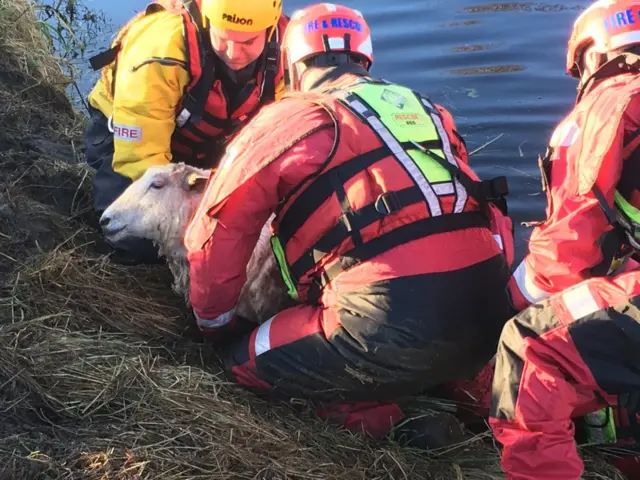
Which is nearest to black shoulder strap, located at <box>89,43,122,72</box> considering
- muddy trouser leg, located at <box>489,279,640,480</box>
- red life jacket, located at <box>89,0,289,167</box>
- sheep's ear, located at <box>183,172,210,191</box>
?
red life jacket, located at <box>89,0,289,167</box>

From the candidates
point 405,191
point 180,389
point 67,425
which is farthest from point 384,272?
point 67,425

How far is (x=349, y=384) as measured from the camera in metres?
3.65

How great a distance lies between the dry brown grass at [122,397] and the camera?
3117mm

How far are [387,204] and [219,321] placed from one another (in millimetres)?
1262

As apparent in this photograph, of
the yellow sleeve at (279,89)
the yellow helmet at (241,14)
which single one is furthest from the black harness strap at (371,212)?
the yellow sleeve at (279,89)

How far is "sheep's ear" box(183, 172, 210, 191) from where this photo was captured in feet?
14.3

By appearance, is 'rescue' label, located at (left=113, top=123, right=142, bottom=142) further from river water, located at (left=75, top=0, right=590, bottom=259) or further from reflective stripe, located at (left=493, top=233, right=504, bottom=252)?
river water, located at (left=75, top=0, right=590, bottom=259)

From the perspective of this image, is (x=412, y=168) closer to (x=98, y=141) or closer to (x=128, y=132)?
(x=128, y=132)

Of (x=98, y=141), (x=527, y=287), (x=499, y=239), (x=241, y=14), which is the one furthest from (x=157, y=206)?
(x=527, y=287)

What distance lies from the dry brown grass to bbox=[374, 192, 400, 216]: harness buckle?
3.76 feet

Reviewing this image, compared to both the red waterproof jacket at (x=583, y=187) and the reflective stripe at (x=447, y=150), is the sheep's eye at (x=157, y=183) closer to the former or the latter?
the reflective stripe at (x=447, y=150)

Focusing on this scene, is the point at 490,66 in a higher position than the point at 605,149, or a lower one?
lower

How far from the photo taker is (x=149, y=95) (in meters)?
4.72

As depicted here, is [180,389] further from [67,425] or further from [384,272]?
[384,272]
